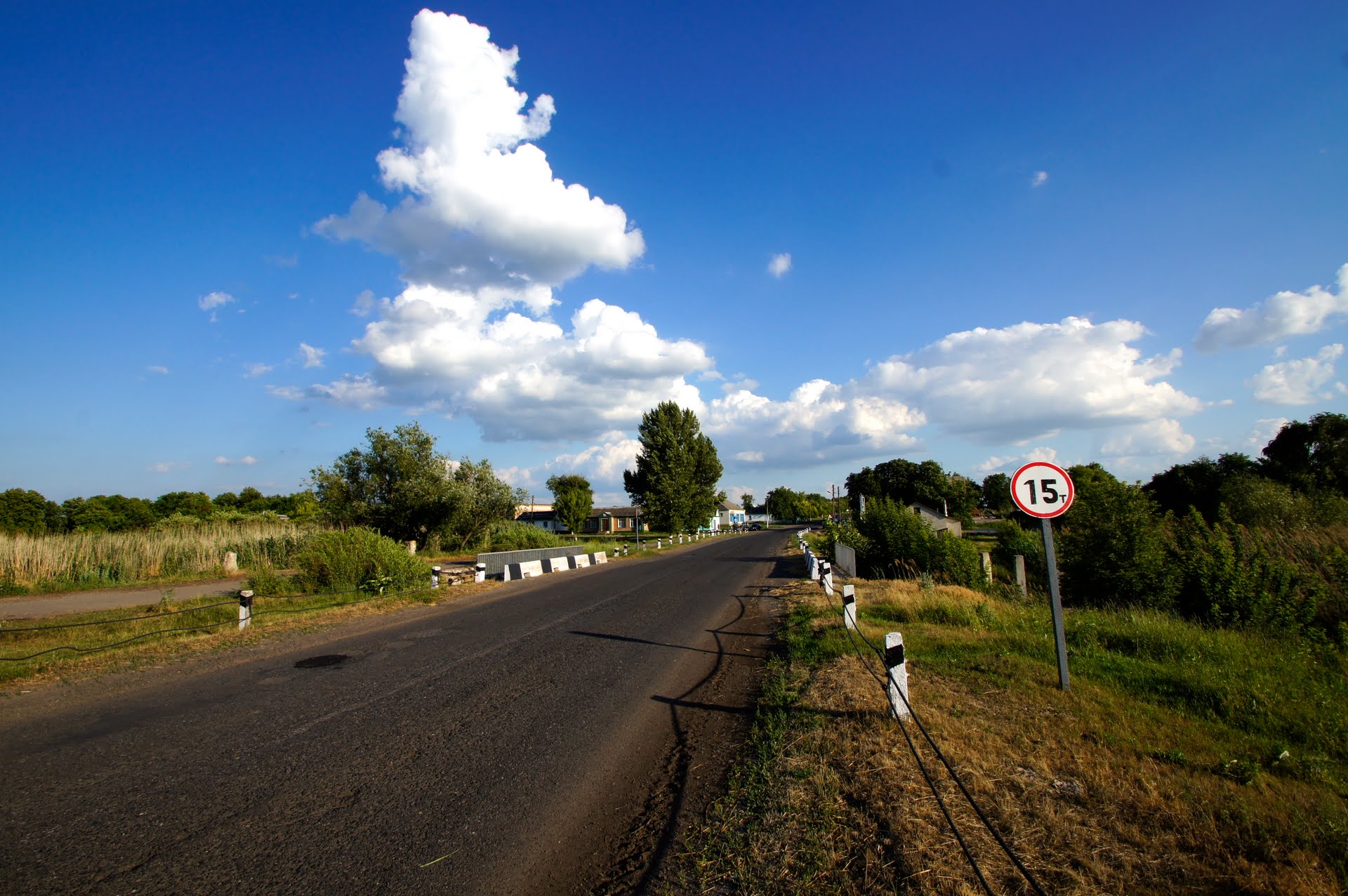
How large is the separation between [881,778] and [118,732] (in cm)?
668

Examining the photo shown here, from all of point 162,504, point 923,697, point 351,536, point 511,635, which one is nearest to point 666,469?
point 351,536

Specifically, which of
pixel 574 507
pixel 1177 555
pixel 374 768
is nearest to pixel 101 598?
pixel 374 768

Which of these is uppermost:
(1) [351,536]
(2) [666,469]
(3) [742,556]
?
(2) [666,469]

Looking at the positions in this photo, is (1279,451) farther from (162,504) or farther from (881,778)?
(162,504)

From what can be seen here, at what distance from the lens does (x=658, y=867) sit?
135 inches

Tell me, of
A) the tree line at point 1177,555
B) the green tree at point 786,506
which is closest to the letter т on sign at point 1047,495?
the tree line at point 1177,555

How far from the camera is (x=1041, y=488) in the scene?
22.5ft

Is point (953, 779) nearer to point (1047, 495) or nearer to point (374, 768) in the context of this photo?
point (1047, 495)

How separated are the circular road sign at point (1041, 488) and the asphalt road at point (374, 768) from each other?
3863mm

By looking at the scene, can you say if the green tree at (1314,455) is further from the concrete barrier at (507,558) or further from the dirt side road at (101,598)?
the dirt side road at (101,598)

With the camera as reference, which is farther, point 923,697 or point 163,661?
point 163,661

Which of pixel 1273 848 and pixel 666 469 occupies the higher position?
pixel 666 469

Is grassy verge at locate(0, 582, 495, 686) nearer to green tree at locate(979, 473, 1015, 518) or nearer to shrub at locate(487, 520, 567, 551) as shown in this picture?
shrub at locate(487, 520, 567, 551)

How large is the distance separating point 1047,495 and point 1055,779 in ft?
11.9
